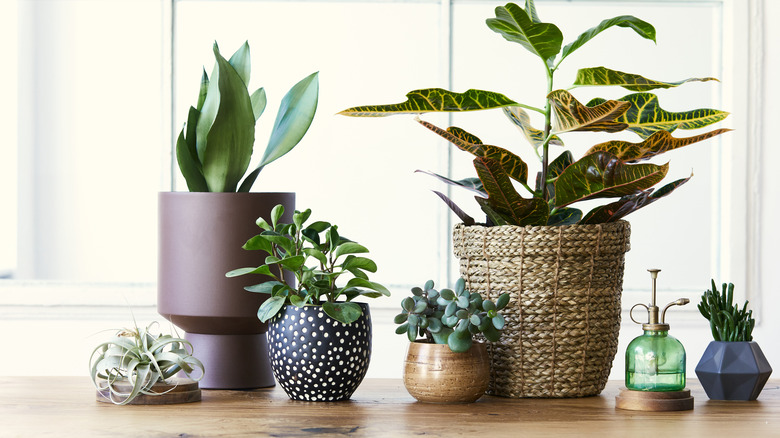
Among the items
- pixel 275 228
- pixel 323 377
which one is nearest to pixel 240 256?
pixel 275 228

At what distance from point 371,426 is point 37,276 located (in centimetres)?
163

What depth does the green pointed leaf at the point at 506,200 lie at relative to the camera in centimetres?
97

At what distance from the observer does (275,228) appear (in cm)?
103

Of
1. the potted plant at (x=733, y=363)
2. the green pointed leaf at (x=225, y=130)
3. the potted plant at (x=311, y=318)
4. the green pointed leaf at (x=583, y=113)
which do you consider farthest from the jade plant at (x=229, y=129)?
the potted plant at (x=733, y=363)

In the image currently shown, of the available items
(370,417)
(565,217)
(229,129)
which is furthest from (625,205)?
(229,129)

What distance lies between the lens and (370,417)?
35.9 inches

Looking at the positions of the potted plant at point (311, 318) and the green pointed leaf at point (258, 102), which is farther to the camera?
the green pointed leaf at point (258, 102)

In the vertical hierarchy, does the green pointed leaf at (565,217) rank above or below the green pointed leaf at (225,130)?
below

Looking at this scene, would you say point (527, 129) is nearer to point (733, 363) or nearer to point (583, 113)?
point (583, 113)

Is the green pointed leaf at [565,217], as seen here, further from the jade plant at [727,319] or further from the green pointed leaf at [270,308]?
the green pointed leaf at [270,308]

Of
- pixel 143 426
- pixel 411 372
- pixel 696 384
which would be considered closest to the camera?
pixel 143 426

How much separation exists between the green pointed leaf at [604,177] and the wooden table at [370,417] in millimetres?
274

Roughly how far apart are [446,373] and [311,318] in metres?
0.18

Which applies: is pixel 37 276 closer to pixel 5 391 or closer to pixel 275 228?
pixel 5 391
